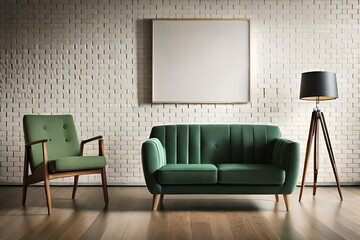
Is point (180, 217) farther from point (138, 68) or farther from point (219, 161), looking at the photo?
point (138, 68)

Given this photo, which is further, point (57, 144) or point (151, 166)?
point (57, 144)

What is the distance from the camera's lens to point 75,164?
4.26 metres

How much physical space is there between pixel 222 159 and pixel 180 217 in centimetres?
→ 122

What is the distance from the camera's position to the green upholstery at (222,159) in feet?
13.5

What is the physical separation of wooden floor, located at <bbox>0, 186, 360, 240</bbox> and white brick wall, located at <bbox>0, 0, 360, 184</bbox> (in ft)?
2.91

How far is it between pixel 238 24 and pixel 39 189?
11.6ft

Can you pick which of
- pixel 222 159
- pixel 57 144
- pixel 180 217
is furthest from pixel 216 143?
pixel 57 144

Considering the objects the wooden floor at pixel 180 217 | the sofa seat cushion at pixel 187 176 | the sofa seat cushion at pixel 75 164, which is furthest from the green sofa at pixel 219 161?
the sofa seat cushion at pixel 75 164

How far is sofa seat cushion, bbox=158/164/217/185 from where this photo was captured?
4121mm

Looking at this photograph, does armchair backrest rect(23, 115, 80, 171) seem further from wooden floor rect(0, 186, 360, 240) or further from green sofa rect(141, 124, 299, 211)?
green sofa rect(141, 124, 299, 211)

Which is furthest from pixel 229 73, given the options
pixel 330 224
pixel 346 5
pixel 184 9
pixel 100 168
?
pixel 330 224

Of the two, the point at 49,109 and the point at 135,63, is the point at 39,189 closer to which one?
the point at 49,109

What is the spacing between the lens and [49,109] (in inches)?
230

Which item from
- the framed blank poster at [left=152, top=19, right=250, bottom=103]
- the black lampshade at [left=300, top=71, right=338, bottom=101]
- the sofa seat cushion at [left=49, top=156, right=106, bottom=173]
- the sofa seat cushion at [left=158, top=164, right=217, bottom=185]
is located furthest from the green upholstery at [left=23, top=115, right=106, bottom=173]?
the black lampshade at [left=300, top=71, right=338, bottom=101]
